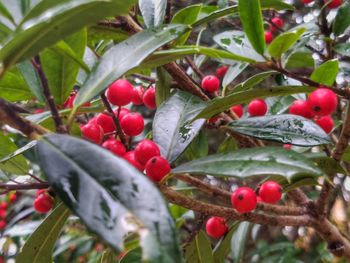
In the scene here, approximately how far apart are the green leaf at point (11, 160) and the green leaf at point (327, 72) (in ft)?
2.40

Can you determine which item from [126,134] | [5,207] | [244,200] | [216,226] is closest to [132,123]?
[126,134]

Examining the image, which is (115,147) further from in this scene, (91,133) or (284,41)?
(284,41)

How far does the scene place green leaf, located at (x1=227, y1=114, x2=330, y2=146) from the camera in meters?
0.94

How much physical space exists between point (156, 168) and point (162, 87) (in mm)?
301

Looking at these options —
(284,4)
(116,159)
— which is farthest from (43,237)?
(284,4)

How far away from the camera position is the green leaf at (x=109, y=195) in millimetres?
536

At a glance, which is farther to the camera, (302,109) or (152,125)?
(302,109)

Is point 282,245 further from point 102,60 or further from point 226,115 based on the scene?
point 102,60

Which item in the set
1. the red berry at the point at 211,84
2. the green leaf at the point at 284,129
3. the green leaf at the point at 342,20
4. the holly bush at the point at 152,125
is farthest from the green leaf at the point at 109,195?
the green leaf at the point at 342,20

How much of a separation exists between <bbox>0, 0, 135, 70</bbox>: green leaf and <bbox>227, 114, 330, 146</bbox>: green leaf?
1.42 feet

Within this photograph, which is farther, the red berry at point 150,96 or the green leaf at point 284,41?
the red berry at point 150,96

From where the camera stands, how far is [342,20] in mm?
1343

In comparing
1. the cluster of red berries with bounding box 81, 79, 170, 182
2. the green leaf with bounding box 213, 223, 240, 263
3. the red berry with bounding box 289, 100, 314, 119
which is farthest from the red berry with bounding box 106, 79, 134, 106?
the green leaf with bounding box 213, 223, 240, 263

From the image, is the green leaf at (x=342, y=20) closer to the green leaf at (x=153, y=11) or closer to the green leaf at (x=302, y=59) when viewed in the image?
the green leaf at (x=302, y=59)
